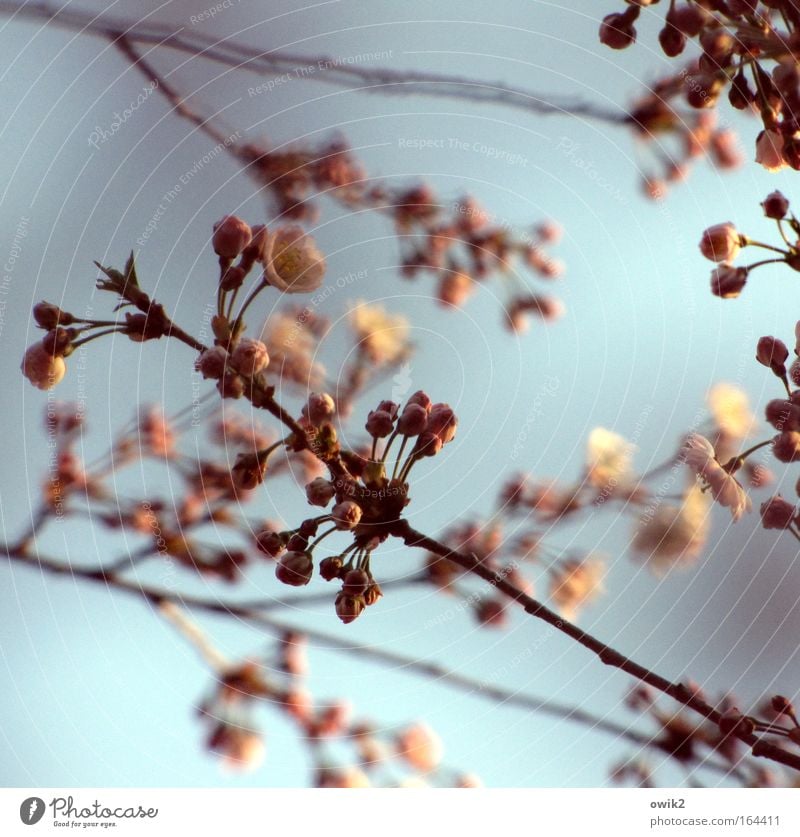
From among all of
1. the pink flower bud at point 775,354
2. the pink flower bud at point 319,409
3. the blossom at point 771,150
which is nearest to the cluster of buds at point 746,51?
the blossom at point 771,150

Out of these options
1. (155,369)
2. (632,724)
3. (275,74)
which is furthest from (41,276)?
(632,724)

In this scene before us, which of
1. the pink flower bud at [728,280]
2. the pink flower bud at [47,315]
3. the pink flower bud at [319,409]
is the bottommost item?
the pink flower bud at [319,409]

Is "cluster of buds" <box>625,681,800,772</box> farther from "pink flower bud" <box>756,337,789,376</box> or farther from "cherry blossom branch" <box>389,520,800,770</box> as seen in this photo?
"pink flower bud" <box>756,337,789,376</box>

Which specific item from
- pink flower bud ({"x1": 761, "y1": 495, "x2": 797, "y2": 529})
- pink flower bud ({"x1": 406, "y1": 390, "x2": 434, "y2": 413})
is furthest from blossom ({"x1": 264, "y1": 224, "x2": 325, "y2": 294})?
pink flower bud ({"x1": 761, "y1": 495, "x2": 797, "y2": 529})

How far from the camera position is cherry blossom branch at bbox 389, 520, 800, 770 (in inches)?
22.8

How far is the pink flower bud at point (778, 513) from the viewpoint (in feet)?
1.86

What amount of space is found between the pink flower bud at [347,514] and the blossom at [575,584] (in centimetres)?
21

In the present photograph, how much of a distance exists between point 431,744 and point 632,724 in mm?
155

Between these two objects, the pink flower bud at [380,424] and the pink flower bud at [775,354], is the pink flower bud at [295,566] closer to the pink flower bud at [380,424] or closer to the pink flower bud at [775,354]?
the pink flower bud at [380,424]

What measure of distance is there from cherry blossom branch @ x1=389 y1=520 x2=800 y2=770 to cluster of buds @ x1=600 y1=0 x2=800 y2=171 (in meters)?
0.36

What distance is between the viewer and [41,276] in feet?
1.77

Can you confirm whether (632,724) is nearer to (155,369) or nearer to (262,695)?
(262,695)

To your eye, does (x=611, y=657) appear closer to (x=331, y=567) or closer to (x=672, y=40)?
(x=331, y=567)

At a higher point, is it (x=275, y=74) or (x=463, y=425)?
(x=275, y=74)
